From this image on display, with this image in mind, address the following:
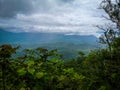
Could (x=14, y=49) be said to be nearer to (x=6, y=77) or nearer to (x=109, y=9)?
(x=6, y=77)

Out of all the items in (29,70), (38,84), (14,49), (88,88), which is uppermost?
(14,49)

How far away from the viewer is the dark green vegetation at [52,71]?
8.59 metres

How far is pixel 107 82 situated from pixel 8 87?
6416mm

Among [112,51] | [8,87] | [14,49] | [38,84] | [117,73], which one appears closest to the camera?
[14,49]

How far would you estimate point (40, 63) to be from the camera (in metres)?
9.56

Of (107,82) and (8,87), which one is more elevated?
(8,87)

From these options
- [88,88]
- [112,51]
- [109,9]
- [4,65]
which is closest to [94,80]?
[88,88]

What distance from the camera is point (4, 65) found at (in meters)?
7.66

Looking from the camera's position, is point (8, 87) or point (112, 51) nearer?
point (8, 87)

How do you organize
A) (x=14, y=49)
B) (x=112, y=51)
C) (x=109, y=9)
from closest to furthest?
(x=14, y=49) < (x=112, y=51) < (x=109, y=9)

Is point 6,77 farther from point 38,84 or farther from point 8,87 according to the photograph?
point 38,84

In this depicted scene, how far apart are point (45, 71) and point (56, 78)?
478mm

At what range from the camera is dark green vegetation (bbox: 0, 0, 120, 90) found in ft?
28.2

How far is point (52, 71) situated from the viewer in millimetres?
9867
